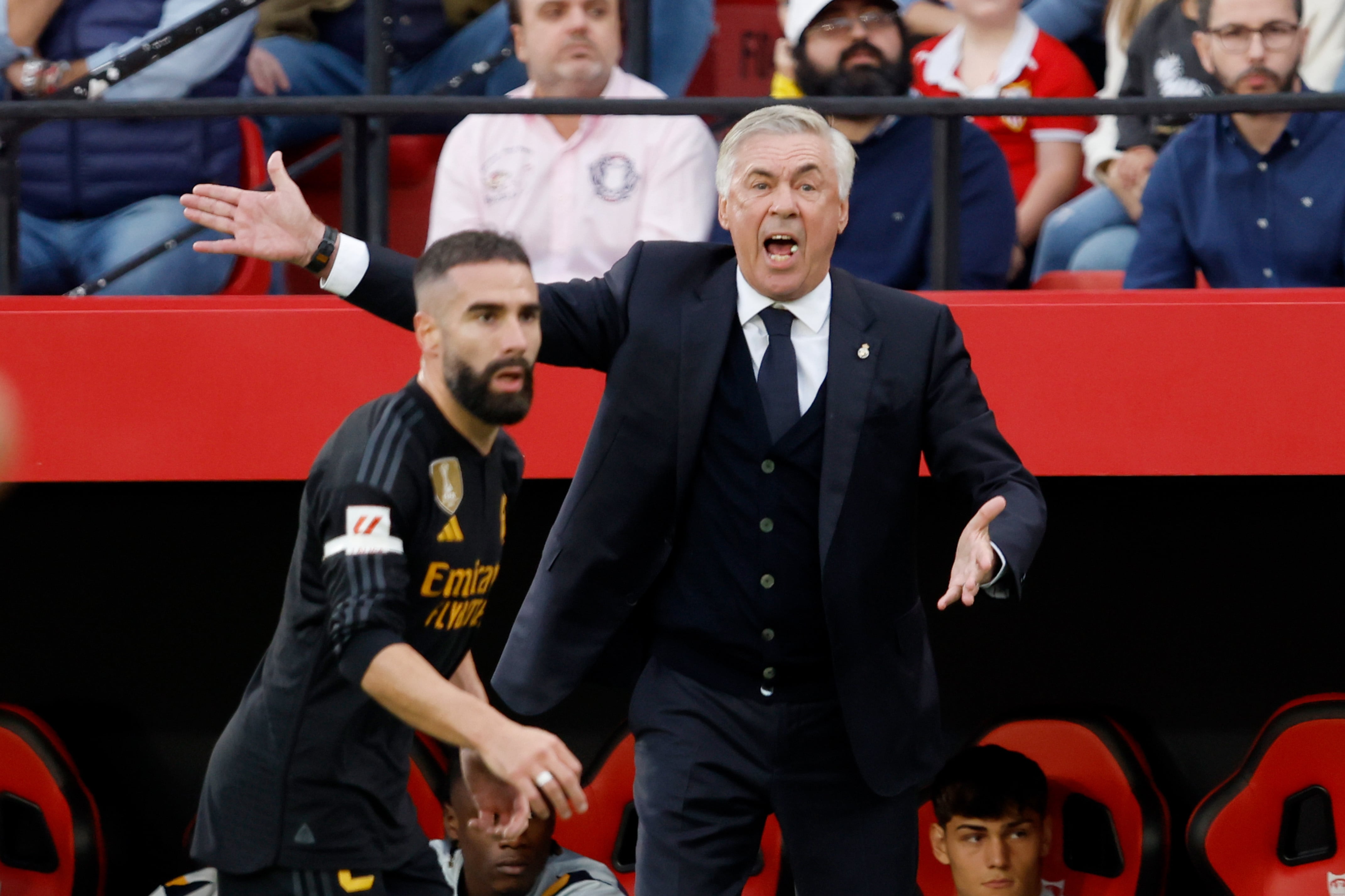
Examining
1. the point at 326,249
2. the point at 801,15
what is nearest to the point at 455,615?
the point at 326,249

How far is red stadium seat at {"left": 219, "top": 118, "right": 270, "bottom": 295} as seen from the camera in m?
4.18

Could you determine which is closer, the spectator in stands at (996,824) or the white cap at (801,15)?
the white cap at (801,15)

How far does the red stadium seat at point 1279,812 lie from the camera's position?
13.6 feet

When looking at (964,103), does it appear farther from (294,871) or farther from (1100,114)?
(294,871)

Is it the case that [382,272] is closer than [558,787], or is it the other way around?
[558,787]

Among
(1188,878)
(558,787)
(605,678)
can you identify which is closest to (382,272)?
(605,678)

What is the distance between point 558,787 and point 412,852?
0.86 meters

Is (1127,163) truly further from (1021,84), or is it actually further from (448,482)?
(448,482)

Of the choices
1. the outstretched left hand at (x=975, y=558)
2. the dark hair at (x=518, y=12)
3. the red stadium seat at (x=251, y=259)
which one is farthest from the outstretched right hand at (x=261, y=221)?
the red stadium seat at (x=251, y=259)

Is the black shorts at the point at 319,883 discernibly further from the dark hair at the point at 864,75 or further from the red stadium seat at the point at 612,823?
the dark hair at the point at 864,75

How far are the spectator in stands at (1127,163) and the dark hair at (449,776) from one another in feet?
6.76

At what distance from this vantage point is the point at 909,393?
2662mm

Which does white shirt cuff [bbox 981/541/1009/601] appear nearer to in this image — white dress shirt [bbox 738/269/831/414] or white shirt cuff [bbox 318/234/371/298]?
white dress shirt [bbox 738/269/831/414]

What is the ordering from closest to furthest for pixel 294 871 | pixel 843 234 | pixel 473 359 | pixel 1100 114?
1. pixel 473 359
2. pixel 294 871
3. pixel 1100 114
4. pixel 843 234
